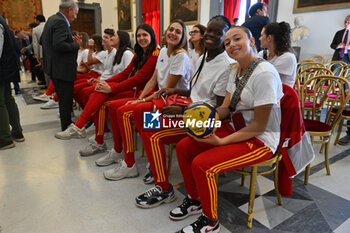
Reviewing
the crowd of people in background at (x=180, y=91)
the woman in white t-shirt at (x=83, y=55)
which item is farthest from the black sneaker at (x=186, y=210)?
the woman in white t-shirt at (x=83, y=55)

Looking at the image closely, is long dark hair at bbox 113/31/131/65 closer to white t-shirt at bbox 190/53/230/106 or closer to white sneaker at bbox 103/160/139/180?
white sneaker at bbox 103/160/139/180

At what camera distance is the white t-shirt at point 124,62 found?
304 centimetres

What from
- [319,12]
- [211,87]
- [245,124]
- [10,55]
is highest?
[319,12]

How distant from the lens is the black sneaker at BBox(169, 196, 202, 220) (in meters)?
1.62

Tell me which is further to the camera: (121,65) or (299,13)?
(299,13)

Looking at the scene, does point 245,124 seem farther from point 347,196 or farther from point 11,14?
point 11,14

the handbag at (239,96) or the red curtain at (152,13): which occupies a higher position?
the red curtain at (152,13)

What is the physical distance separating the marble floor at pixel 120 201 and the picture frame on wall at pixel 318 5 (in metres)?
3.81

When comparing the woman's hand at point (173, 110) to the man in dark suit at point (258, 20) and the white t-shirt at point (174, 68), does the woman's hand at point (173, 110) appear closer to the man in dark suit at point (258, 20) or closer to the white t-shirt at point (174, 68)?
the white t-shirt at point (174, 68)

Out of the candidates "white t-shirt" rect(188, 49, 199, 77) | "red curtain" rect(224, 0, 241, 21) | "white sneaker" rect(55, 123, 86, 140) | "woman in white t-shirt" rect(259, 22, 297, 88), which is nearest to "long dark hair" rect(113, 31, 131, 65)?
"white t-shirt" rect(188, 49, 199, 77)

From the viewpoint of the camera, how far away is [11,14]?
10414 millimetres

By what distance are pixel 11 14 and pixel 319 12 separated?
11.4 metres

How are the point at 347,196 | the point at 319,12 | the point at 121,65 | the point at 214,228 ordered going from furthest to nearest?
1. the point at 319,12
2. the point at 121,65
3. the point at 347,196
4. the point at 214,228

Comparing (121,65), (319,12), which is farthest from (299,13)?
(121,65)
